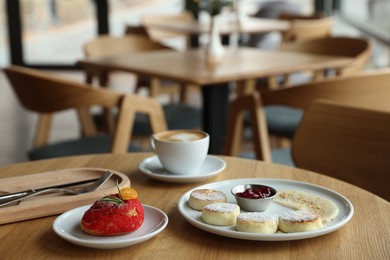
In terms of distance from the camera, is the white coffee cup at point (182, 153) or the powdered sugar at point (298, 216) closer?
the powdered sugar at point (298, 216)

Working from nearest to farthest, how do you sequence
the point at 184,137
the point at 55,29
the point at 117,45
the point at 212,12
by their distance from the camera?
1. the point at 184,137
2. the point at 212,12
3. the point at 117,45
4. the point at 55,29

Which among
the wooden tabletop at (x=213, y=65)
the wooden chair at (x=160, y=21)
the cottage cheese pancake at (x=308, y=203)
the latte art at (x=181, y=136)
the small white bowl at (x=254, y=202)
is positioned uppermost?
the latte art at (x=181, y=136)

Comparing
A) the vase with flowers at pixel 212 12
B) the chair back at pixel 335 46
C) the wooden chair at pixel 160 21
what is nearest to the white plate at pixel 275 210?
the vase with flowers at pixel 212 12

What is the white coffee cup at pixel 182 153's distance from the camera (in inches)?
56.5

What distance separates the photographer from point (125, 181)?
4.50 ft

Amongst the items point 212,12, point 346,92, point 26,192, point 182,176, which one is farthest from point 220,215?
point 212,12

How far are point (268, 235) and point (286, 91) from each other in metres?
1.77

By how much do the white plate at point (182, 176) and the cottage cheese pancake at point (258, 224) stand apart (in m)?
0.29

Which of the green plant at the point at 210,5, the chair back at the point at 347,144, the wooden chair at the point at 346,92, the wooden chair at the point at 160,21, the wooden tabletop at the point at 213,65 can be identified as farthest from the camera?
the wooden chair at the point at 160,21

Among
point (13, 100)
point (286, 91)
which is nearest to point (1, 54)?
point (13, 100)

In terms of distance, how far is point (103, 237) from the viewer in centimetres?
113

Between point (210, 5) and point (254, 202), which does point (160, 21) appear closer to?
point (210, 5)

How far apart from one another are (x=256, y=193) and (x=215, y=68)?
2141 millimetres

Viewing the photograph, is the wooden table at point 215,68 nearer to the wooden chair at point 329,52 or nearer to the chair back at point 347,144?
the wooden chair at point 329,52
